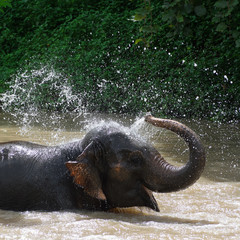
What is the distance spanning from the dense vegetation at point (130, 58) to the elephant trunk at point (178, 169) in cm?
414

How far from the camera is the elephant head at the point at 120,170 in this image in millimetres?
4480

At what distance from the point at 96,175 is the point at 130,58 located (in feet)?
32.1

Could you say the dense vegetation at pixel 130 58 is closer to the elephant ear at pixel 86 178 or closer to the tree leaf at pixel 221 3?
the tree leaf at pixel 221 3

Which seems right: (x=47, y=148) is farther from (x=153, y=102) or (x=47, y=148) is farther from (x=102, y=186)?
(x=153, y=102)

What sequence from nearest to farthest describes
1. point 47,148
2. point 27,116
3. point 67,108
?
point 47,148, point 27,116, point 67,108

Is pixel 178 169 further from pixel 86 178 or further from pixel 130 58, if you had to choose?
pixel 130 58

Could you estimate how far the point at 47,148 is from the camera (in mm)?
5070

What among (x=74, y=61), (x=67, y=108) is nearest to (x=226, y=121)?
(x=67, y=108)

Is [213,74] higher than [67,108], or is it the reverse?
[213,74]

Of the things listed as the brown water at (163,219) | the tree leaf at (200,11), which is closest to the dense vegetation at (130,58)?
the tree leaf at (200,11)

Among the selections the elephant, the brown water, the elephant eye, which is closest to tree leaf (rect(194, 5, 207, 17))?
the brown water

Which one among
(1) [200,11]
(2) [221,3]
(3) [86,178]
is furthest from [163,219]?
(1) [200,11]

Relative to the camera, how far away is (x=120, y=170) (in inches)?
179

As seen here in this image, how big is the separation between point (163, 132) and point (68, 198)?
4910 millimetres
